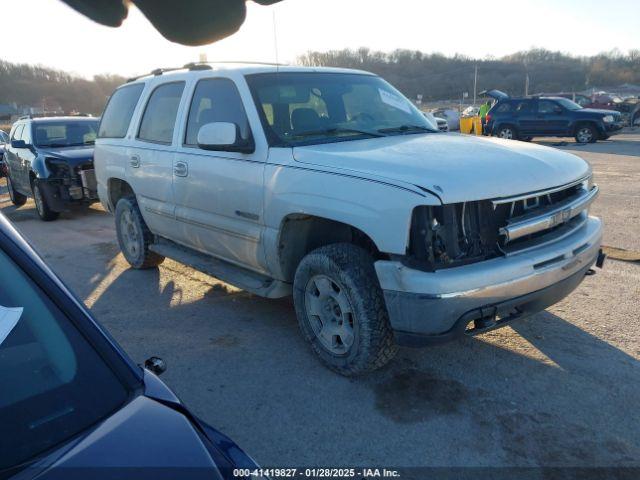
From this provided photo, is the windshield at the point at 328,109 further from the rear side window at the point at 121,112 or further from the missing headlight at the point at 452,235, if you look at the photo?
the rear side window at the point at 121,112

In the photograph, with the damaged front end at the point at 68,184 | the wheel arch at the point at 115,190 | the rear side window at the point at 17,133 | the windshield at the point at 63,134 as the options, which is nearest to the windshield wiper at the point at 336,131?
the wheel arch at the point at 115,190

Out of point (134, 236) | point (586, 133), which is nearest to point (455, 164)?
point (134, 236)

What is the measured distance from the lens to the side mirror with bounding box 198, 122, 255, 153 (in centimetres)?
372

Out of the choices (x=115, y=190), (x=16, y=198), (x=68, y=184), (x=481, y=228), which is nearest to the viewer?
(x=481, y=228)

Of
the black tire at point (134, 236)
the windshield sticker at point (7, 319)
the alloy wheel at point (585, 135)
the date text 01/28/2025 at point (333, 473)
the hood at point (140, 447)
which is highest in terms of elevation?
the windshield sticker at point (7, 319)

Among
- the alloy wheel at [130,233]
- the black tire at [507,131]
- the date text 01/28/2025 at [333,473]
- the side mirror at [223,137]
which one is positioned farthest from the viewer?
the black tire at [507,131]

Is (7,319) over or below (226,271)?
over

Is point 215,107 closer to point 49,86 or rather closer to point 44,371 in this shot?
point 44,371

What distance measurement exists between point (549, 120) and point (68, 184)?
15421 mm

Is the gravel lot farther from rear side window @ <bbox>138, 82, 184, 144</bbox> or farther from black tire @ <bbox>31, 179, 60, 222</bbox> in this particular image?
Result: black tire @ <bbox>31, 179, 60, 222</bbox>

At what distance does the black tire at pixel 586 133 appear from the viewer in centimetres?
1812

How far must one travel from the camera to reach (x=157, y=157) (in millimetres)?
4922

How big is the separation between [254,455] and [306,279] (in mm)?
1181

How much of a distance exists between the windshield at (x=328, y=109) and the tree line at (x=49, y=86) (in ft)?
8.78
